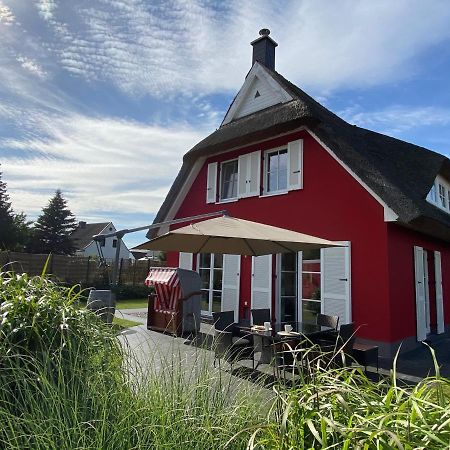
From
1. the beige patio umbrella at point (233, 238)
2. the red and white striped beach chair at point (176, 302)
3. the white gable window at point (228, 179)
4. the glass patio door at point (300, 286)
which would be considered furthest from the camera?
the white gable window at point (228, 179)

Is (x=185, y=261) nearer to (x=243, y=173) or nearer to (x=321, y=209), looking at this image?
(x=243, y=173)

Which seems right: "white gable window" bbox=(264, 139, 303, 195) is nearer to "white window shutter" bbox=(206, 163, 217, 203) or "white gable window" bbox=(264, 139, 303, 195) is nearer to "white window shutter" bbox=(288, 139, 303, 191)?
"white window shutter" bbox=(288, 139, 303, 191)

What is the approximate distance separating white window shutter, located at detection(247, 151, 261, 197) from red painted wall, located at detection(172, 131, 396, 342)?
19 centimetres

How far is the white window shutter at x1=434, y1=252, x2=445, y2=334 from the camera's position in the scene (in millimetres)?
9508

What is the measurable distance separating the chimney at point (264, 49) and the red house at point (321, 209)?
41mm

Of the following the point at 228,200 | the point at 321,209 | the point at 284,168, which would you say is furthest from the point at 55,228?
the point at 321,209

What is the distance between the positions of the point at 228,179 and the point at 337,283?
4879mm

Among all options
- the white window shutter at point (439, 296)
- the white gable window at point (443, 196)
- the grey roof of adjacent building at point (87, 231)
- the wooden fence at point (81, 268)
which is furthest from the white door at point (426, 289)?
the grey roof of adjacent building at point (87, 231)

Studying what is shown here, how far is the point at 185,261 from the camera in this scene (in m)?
11.5

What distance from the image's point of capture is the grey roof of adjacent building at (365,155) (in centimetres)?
696

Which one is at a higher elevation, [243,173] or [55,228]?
[55,228]

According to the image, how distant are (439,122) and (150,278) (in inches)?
A: 328

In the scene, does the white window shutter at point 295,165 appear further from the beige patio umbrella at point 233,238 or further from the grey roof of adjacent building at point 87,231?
the grey roof of adjacent building at point 87,231

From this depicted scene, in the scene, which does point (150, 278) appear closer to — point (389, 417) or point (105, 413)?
point (105, 413)
